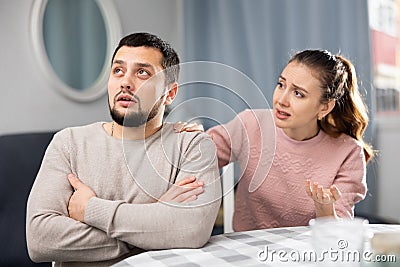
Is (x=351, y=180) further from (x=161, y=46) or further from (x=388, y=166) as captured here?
(x=388, y=166)

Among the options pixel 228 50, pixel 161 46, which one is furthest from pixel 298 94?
pixel 228 50

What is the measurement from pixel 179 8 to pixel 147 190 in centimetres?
233

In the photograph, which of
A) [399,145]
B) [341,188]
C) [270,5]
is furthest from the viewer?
[270,5]

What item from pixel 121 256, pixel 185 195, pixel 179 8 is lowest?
pixel 121 256

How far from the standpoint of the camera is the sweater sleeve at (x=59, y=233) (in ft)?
3.77

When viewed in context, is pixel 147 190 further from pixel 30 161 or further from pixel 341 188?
pixel 30 161

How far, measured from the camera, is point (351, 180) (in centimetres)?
156

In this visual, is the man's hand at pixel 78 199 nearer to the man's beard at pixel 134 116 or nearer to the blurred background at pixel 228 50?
the man's beard at pixel 134 116

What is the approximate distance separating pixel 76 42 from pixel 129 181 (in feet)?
5.59

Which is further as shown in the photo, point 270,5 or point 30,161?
point 270,5

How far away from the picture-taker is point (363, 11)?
2.55 metres

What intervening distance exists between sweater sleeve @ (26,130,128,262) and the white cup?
1.53 feet

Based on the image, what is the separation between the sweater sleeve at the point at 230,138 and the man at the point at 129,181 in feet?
0.68

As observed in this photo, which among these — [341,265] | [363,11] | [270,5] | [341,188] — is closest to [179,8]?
[270,5]
